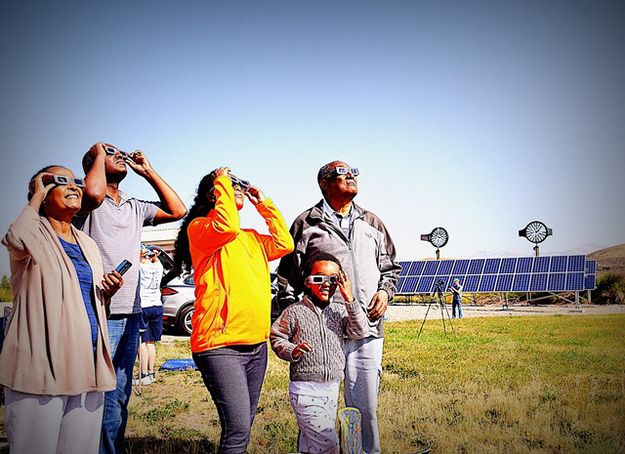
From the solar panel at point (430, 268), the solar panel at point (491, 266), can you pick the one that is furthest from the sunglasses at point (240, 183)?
the solar panel at point (491, 266)

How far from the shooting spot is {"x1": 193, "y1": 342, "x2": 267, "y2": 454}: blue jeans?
9.10 feet

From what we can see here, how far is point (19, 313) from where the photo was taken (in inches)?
101

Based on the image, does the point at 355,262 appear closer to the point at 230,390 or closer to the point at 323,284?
the point at 323,284

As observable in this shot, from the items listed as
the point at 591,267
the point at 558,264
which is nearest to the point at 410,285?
the point at 558,264

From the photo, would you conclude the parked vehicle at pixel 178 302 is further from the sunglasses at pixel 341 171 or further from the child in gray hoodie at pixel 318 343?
the child in gray hoodie at pixel 318 343

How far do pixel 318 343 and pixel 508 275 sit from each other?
1843cm

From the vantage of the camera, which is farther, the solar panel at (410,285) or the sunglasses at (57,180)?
the solar panel at (410,285)

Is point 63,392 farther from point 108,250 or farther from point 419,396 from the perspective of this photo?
point 419,396

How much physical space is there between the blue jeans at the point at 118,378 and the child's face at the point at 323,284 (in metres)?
1.04

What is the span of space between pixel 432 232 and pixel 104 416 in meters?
23.8

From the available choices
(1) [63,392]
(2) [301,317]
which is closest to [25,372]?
(1) [63,392]

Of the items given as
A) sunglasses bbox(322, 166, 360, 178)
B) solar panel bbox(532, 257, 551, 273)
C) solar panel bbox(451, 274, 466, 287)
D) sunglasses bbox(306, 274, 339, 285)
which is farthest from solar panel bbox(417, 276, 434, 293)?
sunglasses bbox(306, 274, 339, 285)

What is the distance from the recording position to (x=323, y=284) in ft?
10.8

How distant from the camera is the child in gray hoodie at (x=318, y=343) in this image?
3152 millimetres
